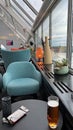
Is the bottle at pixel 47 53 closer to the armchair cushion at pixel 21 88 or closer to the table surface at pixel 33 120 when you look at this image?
the armchair cushion at pixel 21 88

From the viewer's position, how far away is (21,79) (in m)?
2.52

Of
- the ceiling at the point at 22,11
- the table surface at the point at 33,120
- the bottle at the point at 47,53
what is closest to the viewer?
the table surface at the point at 33,120

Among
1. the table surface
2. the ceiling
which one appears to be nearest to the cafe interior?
the table surface

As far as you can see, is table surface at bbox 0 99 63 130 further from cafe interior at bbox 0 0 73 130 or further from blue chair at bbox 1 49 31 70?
blue chair at bbox 1 49 31 70

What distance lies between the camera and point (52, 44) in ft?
13.7

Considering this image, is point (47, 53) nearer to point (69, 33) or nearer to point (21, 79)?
point (69, 33)

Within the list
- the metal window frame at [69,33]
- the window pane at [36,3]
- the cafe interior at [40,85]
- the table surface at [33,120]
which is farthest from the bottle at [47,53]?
the window pane at [36,3]

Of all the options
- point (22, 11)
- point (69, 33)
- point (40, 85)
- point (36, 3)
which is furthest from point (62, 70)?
point (22, 11)

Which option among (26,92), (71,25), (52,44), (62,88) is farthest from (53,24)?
(62,88)

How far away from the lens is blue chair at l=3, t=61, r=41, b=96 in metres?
2.18

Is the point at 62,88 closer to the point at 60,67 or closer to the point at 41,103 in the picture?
the point at 41,103

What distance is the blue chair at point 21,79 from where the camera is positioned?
2178 millimetres

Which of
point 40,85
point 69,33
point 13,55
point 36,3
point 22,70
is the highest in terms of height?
point 36,3

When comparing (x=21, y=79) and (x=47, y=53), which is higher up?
(x=47, y=53)
